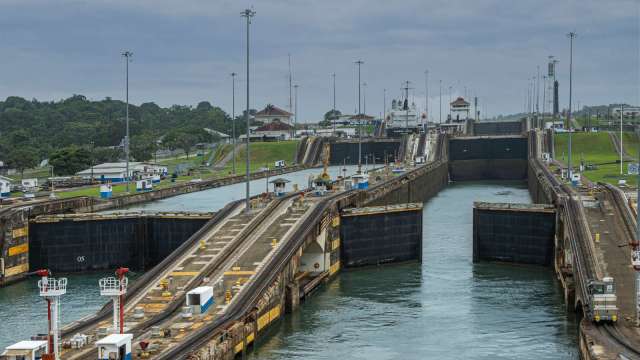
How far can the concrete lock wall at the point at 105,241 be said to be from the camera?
80.8 meters

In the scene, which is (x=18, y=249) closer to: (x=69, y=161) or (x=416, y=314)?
(x=416, y=314)

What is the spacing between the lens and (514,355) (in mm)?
51906

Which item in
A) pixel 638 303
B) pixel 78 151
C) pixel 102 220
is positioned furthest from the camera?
pixel 78 151

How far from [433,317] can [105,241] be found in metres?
33.8

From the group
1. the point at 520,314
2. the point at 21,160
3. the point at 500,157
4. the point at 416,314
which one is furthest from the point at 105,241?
the point at 500,157

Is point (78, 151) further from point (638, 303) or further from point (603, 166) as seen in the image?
point (638, 303)

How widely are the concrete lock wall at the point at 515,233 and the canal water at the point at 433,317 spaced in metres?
1.36

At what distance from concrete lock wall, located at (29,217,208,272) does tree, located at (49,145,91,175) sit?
3291 inches

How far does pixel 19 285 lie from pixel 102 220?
10905 mm

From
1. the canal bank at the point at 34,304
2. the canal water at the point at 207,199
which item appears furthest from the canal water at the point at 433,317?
the canal water at the point at 207,199

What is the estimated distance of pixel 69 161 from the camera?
541 feet

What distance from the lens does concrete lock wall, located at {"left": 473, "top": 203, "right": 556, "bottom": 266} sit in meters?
81.4

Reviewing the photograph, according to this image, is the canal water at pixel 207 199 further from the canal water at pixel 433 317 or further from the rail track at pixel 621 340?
the rail track at pixel 621 340

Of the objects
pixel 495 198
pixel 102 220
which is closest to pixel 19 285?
pixel 102 220
